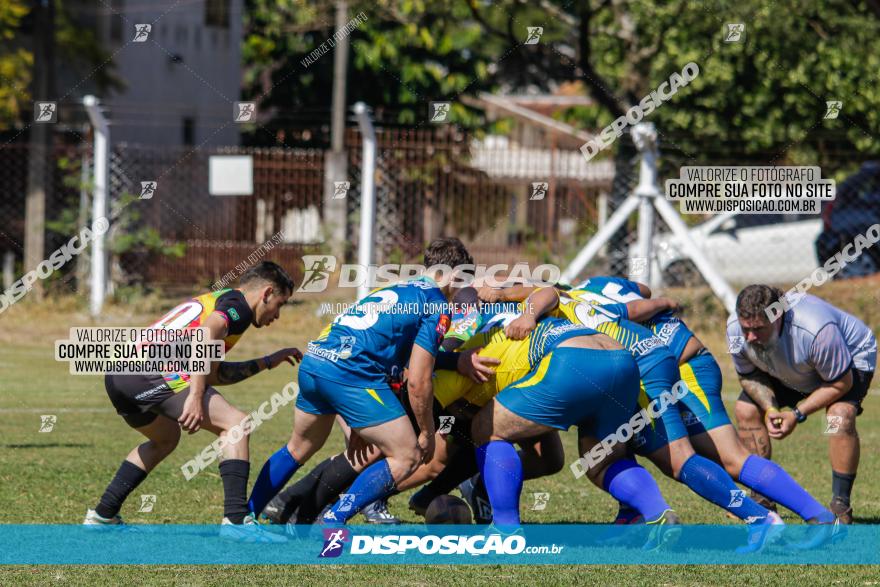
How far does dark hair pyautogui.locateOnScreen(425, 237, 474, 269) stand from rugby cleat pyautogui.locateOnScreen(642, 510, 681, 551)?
1.74 metres

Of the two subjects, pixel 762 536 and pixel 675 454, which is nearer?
pixel 762 536

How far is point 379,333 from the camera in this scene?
268 inches

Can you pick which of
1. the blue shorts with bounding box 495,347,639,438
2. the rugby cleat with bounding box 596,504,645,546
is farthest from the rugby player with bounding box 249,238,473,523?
the rugby cleat with bounding box 596,504,645,546

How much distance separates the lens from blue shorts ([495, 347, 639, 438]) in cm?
666

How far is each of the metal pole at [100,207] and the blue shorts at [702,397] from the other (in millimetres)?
10636

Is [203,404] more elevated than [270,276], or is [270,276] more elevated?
[270,276]

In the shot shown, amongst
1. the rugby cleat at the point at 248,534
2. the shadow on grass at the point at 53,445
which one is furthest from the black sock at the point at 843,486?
the shadow on grass at the point at 53,445

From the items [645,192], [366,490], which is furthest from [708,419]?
[645,192]

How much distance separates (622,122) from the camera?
1652cm

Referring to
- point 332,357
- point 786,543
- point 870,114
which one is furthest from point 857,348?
point 870,114

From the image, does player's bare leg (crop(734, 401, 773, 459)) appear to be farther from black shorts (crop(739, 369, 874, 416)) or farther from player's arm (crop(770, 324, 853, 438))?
player's arm (crop(770, 324, 853, 438))

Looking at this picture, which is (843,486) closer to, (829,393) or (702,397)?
(829,393)

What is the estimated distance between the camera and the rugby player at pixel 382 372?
6680 millimetres

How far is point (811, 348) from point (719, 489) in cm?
127
